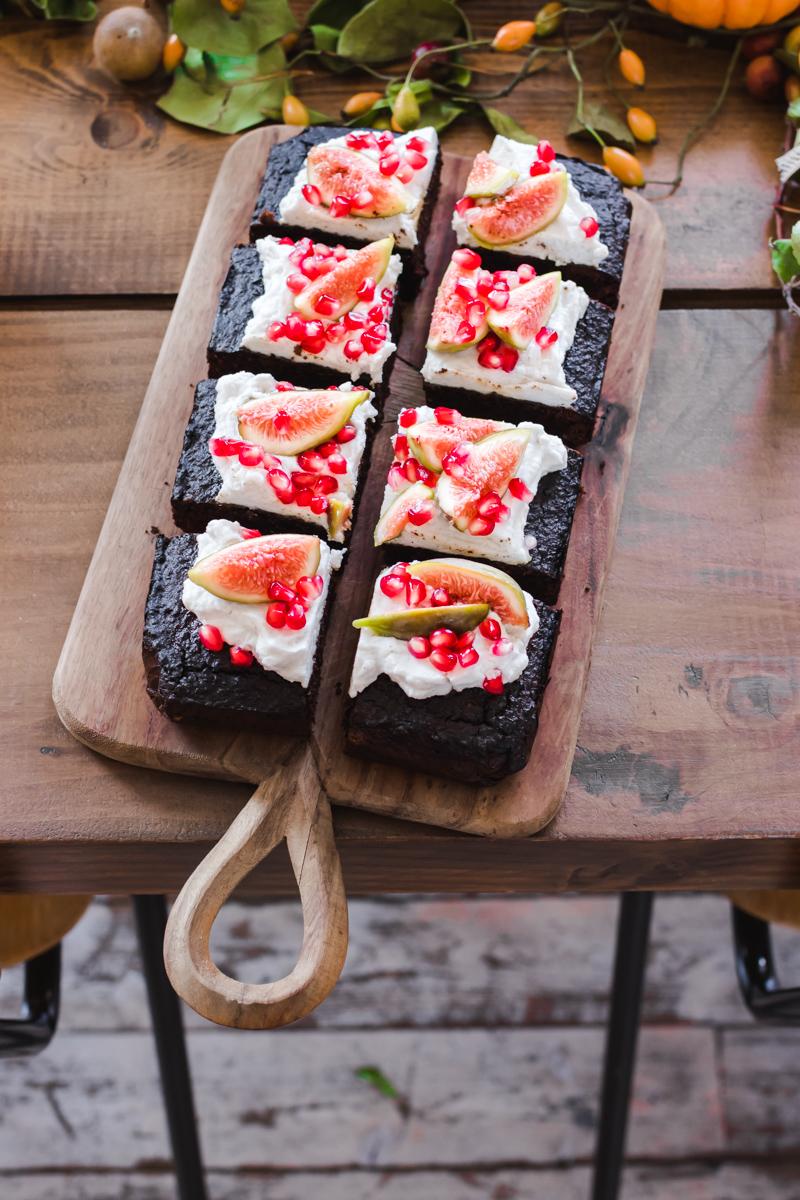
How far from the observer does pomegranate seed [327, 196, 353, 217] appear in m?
2.66

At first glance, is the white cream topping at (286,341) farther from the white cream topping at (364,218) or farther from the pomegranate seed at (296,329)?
the white cream topping at (364,218)

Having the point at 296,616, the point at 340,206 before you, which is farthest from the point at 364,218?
the point at 296,616

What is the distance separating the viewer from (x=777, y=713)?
240 cm

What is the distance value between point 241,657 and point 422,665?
31 cm

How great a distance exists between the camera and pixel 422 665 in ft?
7.20

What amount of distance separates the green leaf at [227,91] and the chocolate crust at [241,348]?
1.78 feet

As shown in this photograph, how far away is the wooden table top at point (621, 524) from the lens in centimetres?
230

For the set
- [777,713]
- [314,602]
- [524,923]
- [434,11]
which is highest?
[434,11]

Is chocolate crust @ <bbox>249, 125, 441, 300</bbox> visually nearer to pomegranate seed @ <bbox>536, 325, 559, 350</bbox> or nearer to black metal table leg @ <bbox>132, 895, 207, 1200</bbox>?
pomegranate seed @ <bbox>536, 325, 559, 350</bbox>

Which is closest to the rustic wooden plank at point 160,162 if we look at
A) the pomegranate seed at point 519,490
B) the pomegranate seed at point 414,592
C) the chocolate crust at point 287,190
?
the chocolate crust at point 287,190

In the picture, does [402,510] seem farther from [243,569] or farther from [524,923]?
[524,923]

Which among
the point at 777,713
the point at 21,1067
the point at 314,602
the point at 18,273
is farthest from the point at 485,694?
the point at 21,1067

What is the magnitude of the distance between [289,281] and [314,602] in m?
0.71

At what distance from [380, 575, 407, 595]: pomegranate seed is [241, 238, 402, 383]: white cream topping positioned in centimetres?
50
